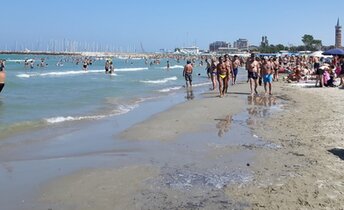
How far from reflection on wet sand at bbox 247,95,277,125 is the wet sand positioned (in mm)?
491

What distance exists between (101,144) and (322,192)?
4.65m

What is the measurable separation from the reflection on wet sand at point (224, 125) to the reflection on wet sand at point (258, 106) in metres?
0.49

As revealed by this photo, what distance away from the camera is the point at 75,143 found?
8.73 meters

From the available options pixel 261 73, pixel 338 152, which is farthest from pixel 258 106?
pixel 338 152

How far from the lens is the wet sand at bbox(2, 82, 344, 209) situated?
16.2ft

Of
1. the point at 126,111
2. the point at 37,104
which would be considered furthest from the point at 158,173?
the point at 37,104

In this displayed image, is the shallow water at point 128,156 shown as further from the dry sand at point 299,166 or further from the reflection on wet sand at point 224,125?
the dry sand at point 299,166

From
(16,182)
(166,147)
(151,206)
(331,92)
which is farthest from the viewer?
(331,92)

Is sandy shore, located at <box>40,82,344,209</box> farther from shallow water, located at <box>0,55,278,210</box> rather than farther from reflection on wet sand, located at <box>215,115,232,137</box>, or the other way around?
reflection on wet sand, located at <box>215,115,232,137</box>

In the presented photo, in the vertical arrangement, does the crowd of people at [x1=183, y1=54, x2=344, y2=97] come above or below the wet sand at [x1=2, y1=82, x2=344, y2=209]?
above

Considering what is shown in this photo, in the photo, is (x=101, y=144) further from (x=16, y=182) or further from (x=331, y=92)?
(x=331, y=92)

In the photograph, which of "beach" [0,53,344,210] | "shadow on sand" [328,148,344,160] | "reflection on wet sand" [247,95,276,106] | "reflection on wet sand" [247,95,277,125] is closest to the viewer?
"beach" [0,53,344,210]

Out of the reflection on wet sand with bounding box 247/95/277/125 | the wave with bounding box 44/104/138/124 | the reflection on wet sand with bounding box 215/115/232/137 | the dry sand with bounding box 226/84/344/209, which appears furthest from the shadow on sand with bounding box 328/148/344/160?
the wave with bounding box 44/104/138/124

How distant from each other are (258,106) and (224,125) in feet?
13.1
